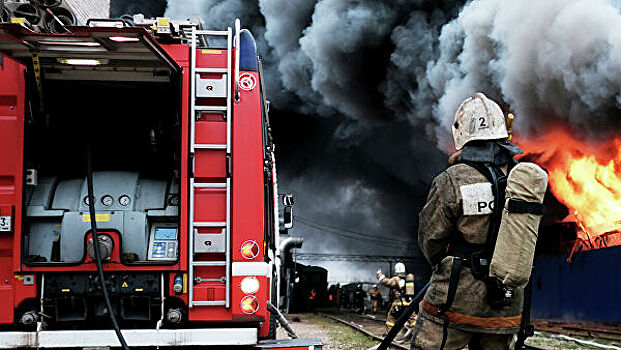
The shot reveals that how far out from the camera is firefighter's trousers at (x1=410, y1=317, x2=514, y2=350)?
3.56 m

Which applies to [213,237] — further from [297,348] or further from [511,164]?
[511,164]

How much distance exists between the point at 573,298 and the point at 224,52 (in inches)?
740

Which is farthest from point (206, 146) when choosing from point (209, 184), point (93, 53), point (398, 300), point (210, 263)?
point (398, 300)

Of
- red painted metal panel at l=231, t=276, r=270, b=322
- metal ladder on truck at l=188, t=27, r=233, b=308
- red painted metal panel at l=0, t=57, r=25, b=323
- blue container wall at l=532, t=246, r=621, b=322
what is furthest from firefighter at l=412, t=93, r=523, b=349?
blue container wall at l=532, t=246, r=621, b=322

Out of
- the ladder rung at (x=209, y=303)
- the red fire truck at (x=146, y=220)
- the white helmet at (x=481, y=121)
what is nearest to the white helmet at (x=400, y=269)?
the red fire truck at (x=146, y=220)

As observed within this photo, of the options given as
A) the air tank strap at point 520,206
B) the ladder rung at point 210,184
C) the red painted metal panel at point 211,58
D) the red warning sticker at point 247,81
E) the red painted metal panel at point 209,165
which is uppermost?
the red painted metal panel at point 211,58

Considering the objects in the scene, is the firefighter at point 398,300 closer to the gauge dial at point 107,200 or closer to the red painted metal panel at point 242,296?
the red painted metal panel at point 242,296

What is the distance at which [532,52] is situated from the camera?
19031 mm

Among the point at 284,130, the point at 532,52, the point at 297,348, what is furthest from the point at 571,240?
the point at 297,348

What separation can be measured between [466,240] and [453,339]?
53 cm

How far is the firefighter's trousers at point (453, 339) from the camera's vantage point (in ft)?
11.7

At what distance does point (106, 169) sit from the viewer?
549 centimetres

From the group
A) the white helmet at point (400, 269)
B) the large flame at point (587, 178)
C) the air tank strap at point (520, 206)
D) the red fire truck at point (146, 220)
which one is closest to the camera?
the air tank strap at point (520, 206)

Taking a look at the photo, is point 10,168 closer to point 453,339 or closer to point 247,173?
point 247,173
